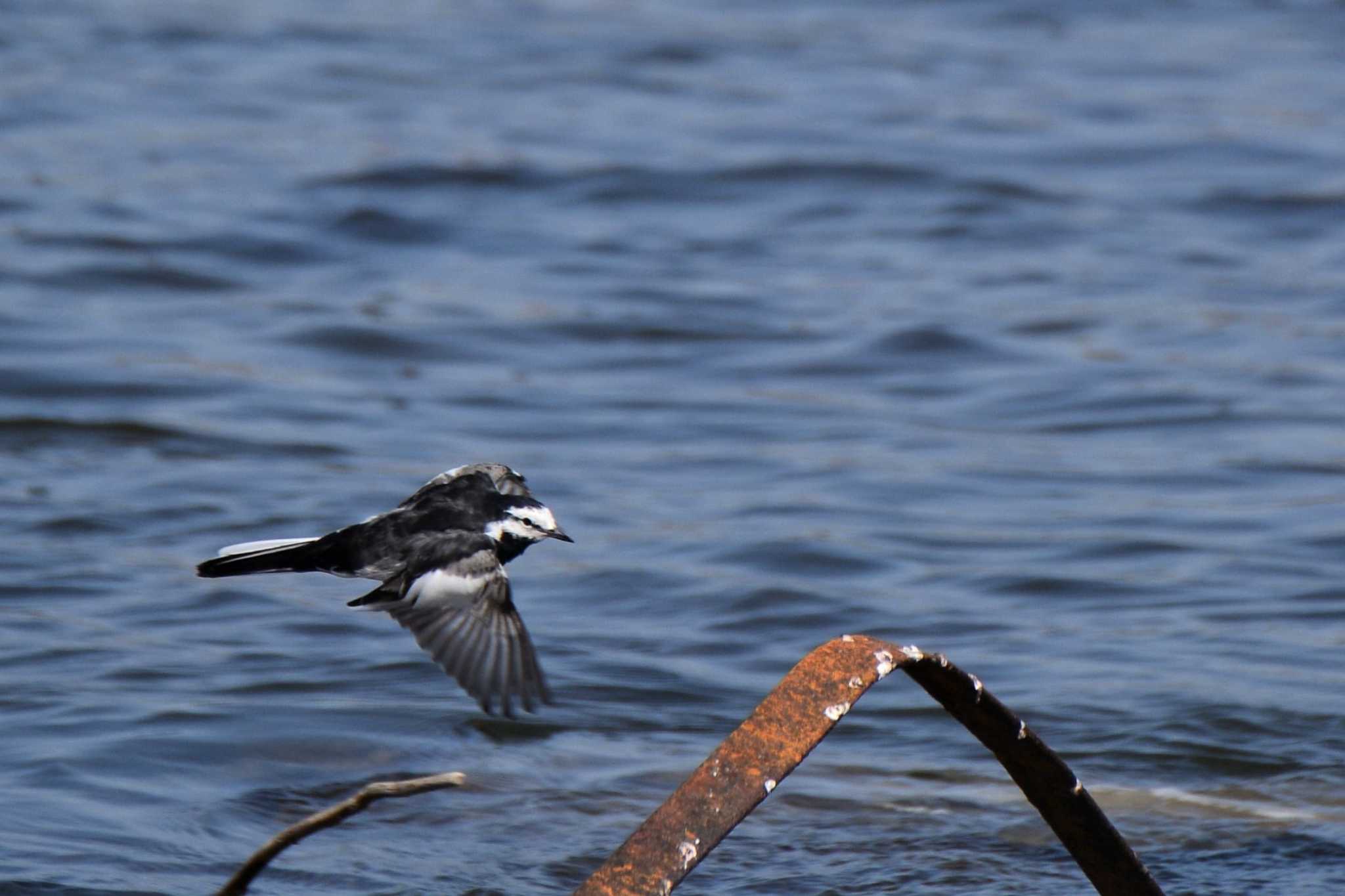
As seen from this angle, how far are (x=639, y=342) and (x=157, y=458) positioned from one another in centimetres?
265

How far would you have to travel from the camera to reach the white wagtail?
4168mm

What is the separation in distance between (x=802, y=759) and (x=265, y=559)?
1.92m

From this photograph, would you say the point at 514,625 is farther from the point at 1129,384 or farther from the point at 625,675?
the point at 1129,384

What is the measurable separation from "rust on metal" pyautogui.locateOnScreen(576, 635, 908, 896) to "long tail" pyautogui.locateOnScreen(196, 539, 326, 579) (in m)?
1.78

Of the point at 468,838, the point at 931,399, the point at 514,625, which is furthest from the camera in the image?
the point at 931,399

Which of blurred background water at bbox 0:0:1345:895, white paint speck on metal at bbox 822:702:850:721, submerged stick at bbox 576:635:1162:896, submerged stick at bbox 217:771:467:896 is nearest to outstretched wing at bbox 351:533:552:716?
blurred background water at bbox 0:0:1345:895

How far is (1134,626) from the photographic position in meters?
6.58

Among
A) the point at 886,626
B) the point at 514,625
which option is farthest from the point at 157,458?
the point at 514,625

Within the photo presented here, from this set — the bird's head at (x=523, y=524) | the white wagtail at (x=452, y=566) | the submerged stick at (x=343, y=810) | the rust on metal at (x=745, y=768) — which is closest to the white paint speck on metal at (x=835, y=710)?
the rust on metal at (x=745, y=768)

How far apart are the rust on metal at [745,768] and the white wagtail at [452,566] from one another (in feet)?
4.19

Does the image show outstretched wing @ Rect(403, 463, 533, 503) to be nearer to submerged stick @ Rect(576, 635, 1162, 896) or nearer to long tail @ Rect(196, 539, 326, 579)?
long tail @ Rect(196, 539, 326, 579)

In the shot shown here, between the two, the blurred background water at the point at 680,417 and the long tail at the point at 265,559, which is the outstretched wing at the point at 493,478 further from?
the blurred background water at the point at 680,417

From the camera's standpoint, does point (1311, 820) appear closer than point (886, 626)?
Yes

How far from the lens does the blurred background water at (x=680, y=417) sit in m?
5.20
